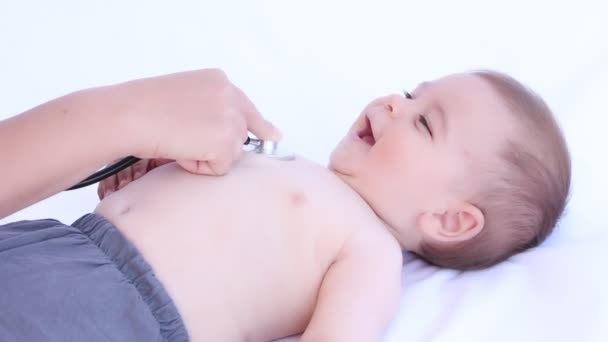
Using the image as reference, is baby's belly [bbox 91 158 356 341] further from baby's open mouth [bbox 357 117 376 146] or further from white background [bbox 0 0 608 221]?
white background [bbox 0 0 608 221]

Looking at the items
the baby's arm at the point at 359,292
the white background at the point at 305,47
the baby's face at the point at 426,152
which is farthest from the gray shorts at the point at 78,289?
the white background at the point at 305,47

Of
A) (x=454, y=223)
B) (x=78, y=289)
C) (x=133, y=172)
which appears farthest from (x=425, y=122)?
(x=78, y=289)

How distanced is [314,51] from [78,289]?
1068 mm

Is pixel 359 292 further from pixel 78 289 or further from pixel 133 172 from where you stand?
pixel 133 172

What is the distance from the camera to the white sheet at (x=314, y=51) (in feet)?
5.41

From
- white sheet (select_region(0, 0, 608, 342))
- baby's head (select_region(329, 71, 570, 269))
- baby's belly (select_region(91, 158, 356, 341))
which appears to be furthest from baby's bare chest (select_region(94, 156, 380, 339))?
white sheet (select_region(0, 0, 608, 342))

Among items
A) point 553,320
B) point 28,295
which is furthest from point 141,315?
point 553,320

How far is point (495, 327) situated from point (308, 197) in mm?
341

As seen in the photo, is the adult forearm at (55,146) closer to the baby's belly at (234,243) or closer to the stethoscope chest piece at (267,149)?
the baby's belly at (234,243)

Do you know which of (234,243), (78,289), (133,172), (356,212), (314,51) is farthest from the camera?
(314,51)

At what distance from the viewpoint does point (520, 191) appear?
1197 millimetres

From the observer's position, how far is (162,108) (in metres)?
1.03

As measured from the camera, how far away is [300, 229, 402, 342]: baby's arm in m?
1.02

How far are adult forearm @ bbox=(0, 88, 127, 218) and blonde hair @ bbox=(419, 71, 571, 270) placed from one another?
Result: 22.6 inches
